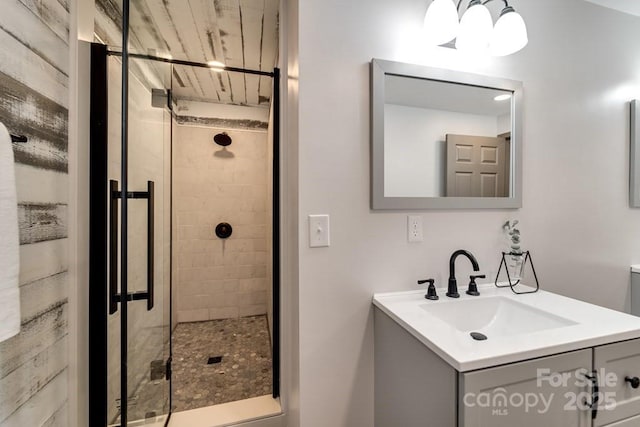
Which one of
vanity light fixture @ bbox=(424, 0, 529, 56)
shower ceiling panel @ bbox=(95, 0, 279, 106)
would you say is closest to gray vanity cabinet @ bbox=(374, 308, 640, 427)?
vanity light fixture @ bbox=(424, 0, 529, 56)

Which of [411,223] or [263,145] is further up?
[263,145]

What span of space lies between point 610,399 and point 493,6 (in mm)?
1783

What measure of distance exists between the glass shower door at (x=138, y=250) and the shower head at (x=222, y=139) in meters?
1.34

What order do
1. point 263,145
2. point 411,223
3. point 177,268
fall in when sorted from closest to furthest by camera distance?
point 411,223 < point 177,268 < point 263,145

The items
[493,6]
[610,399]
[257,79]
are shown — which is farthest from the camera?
[257,79]

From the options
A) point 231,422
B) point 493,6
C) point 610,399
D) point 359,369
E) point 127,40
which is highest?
point 493,6

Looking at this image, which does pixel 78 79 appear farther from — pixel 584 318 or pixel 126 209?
pixel 584 318

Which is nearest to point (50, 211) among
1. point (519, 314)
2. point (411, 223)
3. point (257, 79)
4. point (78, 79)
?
point (78, 79)

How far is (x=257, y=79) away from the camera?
8.10 feet

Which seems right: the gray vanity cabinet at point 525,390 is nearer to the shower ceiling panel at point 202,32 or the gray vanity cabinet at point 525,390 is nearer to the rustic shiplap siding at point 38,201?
the rustic shiplap siding at point 38,201

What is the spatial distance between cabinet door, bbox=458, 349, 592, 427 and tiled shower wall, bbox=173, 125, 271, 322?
245cm

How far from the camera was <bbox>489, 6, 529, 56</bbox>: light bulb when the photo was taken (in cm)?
120

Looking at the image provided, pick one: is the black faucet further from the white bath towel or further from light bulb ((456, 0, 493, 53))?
the white bath towel

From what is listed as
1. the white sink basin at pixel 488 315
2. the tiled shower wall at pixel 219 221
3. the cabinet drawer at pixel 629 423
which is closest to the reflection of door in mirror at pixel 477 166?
the white sink basin at pixel 488 315
